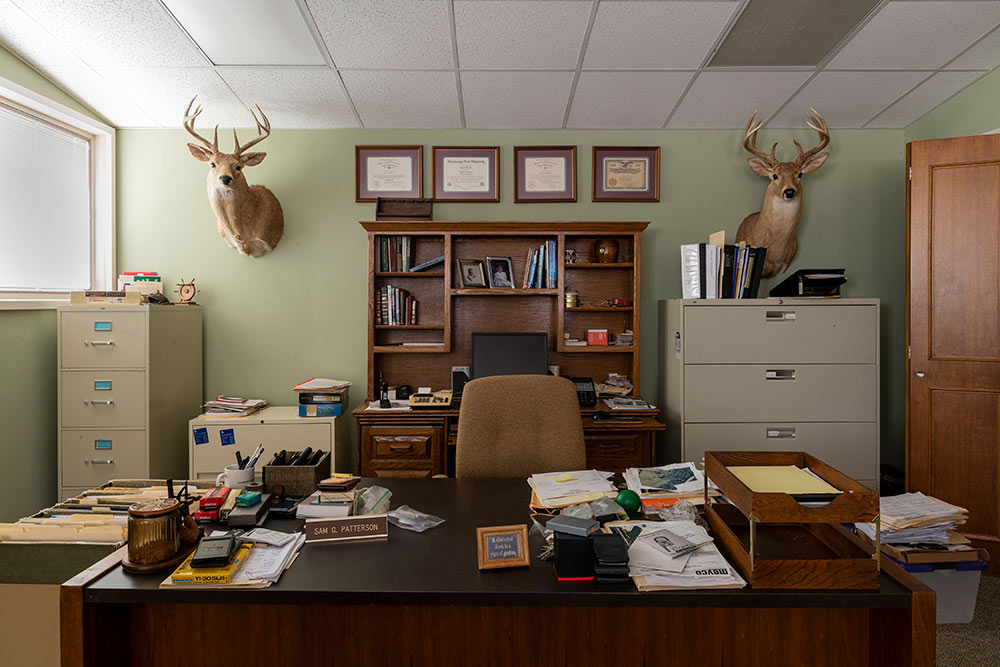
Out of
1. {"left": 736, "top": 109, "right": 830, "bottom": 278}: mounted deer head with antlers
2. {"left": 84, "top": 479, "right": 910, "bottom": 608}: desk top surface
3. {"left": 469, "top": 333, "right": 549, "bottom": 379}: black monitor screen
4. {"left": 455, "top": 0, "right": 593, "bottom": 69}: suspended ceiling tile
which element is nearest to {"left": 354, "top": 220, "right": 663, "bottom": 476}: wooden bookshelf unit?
{"left": 469, "top": 333, "right": 549, "bottom": 379}: black monitor screen

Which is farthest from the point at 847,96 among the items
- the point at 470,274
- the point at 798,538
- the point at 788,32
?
the point at 798,538

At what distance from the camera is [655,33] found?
2.46 m

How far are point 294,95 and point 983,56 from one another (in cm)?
345

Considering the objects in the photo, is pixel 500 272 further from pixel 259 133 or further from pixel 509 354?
pixel 259 133

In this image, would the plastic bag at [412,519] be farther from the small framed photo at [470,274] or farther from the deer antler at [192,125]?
the deer antler at [192,125]

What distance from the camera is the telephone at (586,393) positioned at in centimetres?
318

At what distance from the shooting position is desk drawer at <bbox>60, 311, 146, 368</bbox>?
296cm

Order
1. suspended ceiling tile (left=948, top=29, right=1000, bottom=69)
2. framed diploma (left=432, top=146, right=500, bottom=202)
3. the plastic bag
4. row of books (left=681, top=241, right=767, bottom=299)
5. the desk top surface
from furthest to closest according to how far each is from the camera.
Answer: framed diploma (left=432, top=146, right=500, bottom=202) < row of books (left=681, top=241, right=767, bottom=299) < suspended ceiling tile (left=948, top=29, right=1000, bottom=69) < the plastic bag < the desk top surface

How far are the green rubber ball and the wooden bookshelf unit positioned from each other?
159 cm

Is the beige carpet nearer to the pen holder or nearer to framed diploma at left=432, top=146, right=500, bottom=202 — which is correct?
the pen holder

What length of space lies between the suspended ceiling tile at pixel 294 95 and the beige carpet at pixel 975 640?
3.64m

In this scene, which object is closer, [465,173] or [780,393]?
[780,393]

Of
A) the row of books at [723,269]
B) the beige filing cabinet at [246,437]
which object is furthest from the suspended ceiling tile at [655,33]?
the beige filing cabinet at [246,437]

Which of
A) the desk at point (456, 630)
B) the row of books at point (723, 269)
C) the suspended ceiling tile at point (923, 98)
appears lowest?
the desk at point (456, 630)
